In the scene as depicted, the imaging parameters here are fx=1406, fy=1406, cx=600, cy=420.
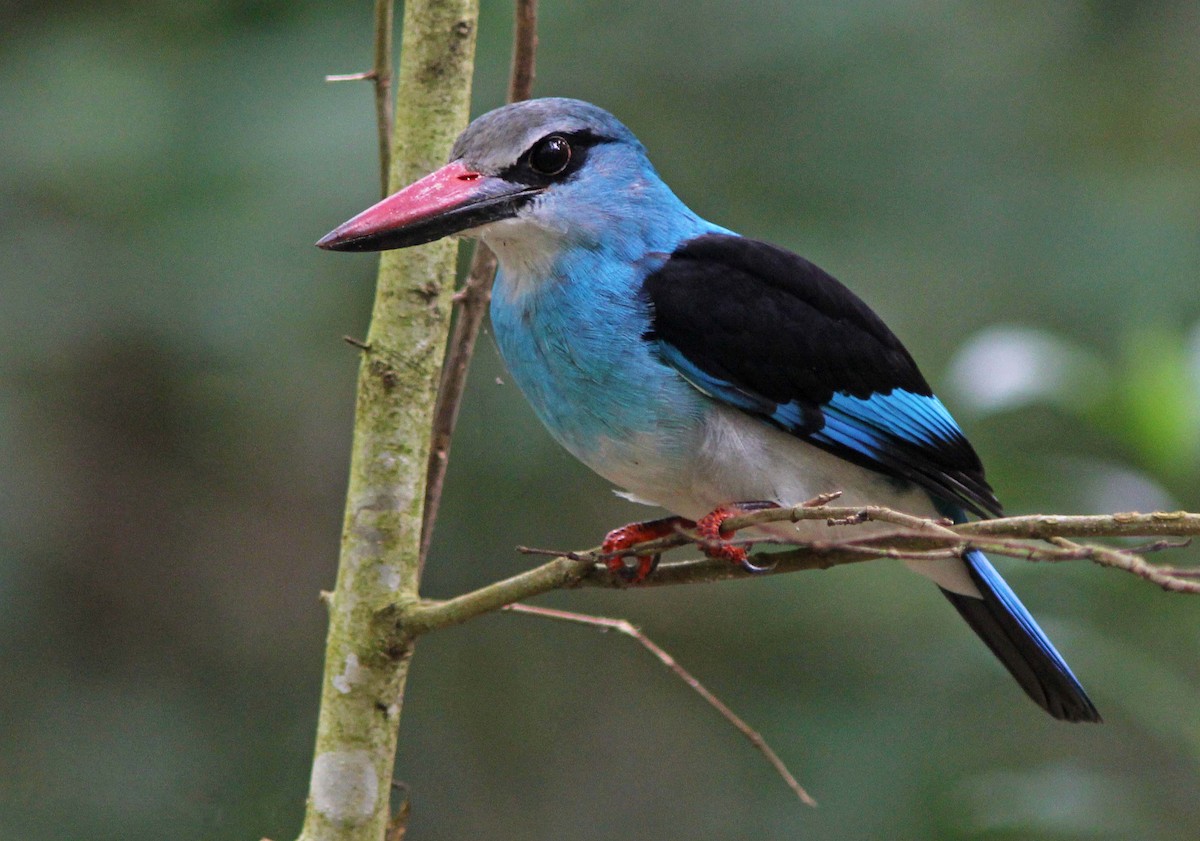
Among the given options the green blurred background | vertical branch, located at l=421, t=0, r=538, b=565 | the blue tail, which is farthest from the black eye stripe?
the green blurred background

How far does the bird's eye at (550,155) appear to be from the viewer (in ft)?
8.73

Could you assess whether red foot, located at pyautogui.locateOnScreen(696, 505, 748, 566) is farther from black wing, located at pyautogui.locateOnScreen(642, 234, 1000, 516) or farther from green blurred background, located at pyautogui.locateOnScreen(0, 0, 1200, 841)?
green blurred background, located at pyautogui.locateOnScreen(0, 0, 1200, 841)

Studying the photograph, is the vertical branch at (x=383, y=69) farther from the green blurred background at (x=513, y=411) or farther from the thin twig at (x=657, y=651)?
the green blurred background at (x=513, y=411)

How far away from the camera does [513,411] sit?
A: 421 cm

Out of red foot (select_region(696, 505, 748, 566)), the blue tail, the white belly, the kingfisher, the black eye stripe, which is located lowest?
the blue tail

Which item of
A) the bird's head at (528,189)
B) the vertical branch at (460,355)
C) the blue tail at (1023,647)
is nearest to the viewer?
the bird's head at (528,189)

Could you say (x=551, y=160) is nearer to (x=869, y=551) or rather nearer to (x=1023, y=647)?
(x=869, y=551)

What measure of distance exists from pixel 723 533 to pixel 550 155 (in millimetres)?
855

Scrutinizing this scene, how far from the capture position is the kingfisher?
2541mm

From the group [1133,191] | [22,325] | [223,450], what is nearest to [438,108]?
[22,325]

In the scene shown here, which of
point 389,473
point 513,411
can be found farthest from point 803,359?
point 513,411

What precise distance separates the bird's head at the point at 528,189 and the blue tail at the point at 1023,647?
1003 millimetres

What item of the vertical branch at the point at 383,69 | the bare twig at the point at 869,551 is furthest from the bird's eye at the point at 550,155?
the bare twig at the point at 869,551

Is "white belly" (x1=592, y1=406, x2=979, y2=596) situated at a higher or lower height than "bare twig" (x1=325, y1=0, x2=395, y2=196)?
lower
